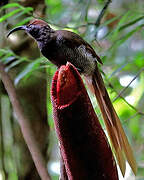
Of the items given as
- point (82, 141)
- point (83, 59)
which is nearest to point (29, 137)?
point (83, 59)

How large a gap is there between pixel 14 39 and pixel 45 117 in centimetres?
29

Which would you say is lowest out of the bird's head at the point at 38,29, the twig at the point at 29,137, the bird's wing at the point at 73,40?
the twig at the point at 29,137

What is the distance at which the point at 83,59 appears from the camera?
92 cm

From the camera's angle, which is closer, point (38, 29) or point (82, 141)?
point (82, 141)

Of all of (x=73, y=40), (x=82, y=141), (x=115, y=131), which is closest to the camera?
(x=82, y=141)

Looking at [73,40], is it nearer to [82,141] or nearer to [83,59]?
[83,59]

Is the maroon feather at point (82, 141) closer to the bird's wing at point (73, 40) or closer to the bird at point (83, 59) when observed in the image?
the bird at point (83, 59)

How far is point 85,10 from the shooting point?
0.98m

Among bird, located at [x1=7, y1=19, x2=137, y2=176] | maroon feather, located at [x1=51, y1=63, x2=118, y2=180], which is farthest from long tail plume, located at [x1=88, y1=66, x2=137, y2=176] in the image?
maroon feather, located at [x1=51, y1=63, x2=118, y2=180]

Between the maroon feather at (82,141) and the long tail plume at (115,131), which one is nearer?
the maroon feather at (82,141)

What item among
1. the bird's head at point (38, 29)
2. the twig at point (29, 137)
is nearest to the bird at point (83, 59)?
the bird's head at point (38, 29)

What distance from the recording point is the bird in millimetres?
701

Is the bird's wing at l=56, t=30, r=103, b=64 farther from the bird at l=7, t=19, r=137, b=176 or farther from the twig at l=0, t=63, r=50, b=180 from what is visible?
the twig at l=0, t=63, r=50, b=180

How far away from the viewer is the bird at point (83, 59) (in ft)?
2.30
